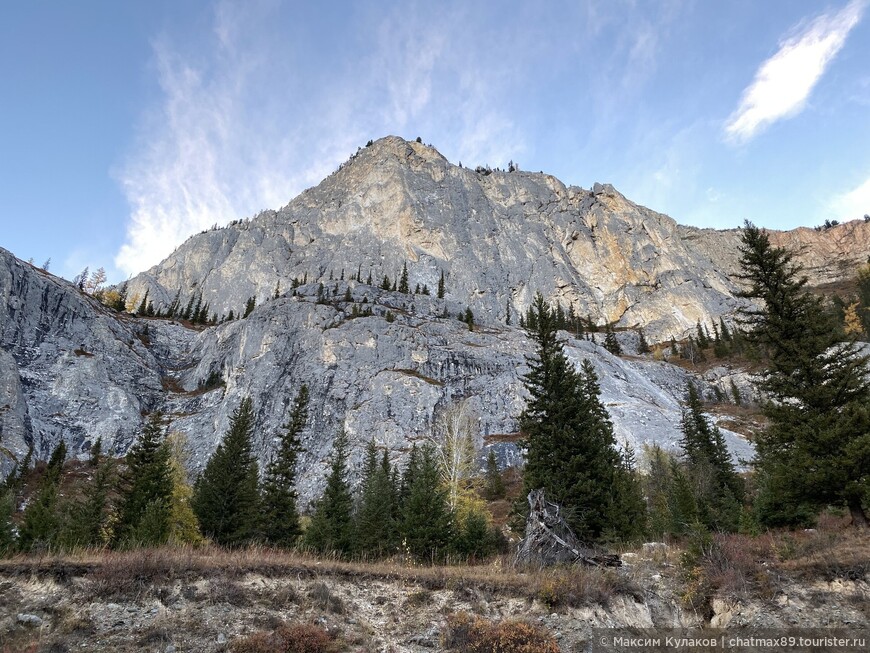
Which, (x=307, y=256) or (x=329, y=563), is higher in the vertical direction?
(x=307, y=256)

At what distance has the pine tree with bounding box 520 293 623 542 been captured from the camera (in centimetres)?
2291

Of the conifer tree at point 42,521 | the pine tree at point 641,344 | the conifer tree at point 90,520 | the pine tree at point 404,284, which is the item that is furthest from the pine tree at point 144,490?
the pine tree at point 641,344

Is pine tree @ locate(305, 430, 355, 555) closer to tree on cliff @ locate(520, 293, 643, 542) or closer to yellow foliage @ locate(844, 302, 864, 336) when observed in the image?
tree on cliff @ locate(520, 293, 643, 542)

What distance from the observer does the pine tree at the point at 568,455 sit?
2291 cm

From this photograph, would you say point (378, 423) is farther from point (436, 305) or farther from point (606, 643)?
point (606, 643)

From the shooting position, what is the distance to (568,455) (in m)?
24.2

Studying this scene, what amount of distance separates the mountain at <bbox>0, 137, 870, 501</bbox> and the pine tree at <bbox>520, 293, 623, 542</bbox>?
4091 millimetres

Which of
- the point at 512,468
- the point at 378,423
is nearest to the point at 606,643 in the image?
the point at 512,468

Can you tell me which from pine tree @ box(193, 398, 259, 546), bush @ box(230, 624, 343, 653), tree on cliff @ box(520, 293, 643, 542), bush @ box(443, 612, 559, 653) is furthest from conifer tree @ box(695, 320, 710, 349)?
bush @ box(230, 624, 343, 653)

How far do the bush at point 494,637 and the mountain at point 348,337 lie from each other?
2037 cm

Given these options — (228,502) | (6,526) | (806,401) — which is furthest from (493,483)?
(6,526)

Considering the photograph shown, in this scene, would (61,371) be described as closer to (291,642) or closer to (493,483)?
(493,483)

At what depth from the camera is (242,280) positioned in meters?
162

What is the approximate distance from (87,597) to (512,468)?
62102 millimetres
